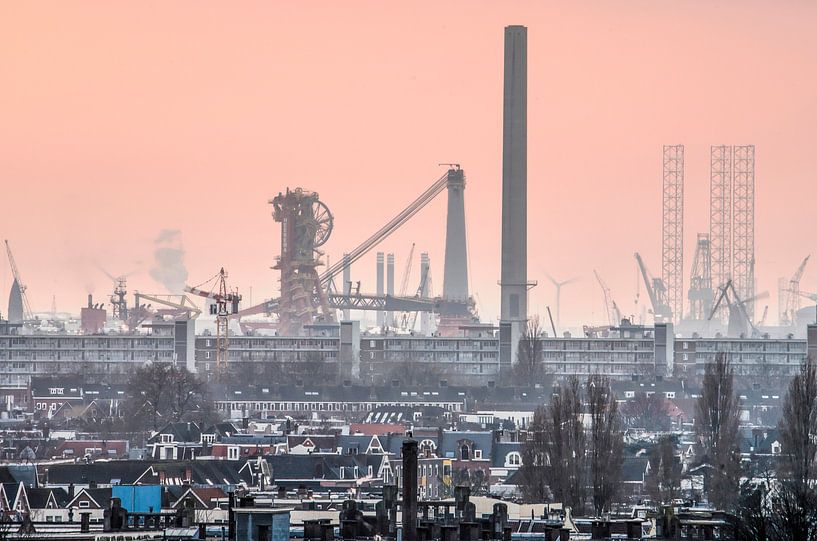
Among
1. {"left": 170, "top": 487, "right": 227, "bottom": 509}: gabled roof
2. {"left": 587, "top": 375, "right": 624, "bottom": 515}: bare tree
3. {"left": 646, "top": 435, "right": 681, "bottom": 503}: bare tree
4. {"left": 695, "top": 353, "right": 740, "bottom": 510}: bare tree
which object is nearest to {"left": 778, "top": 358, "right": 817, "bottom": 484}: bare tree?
{"left": 695, "top": 353, "right": 740, "bottom": 510}: bare tree

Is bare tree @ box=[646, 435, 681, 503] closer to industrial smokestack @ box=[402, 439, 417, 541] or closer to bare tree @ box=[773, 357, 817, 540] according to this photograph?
bare tree @ box=[773, 357, 817, 540]

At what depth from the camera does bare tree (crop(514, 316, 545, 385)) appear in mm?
171188

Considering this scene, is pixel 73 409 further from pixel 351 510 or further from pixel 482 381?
pixel 351 510

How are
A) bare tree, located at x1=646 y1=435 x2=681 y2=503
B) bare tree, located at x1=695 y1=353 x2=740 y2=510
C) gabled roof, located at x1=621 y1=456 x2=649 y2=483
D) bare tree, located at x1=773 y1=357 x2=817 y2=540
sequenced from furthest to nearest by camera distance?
gabled roof, located at x1=621 y1=456 x2=649 y2=483
bare tree, located at x1=695 y1=353 x2=740 y2=510
bare tree, located at x1=646 y1=435 x2=681 y2=503
bare tree, located at x1=773 y1=357 x2=817 y2=540

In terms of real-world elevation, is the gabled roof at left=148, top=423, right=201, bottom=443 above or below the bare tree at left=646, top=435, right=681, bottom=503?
above

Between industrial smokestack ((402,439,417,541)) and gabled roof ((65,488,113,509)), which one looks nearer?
industrial smokestack ((402,439,417,541))

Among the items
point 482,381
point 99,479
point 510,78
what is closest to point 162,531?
point 99,479

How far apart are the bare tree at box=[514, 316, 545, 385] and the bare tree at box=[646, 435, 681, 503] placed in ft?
247

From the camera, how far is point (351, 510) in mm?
57125

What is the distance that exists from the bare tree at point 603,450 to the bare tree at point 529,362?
8042cm

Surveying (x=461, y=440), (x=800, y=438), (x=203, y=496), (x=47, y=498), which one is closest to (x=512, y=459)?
(x=461, y=440)

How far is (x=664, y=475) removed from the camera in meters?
83.5

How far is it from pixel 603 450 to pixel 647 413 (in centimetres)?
5930

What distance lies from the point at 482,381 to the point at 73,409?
4988 centimetres
